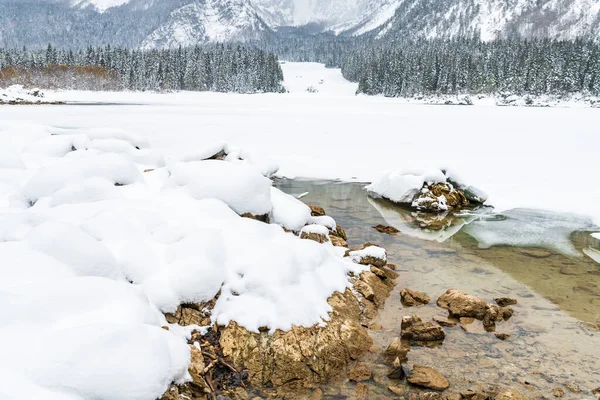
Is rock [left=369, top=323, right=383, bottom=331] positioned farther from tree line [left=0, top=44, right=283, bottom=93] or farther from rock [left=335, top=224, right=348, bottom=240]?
tree line [left=0, top=44, right=283, bottom=93]

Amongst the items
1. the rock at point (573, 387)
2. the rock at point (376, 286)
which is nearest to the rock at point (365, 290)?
the rock at point (376, 286)

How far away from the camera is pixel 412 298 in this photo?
8.04m

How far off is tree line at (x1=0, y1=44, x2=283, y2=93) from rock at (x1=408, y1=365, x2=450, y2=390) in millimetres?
110941

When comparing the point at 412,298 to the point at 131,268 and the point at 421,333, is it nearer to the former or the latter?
the point at 421,333

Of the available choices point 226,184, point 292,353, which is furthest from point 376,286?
point 226,184

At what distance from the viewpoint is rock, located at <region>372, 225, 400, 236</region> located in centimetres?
1230

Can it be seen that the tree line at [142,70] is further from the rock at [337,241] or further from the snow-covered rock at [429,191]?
the rock at [337,241]

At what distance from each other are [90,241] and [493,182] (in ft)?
53.4

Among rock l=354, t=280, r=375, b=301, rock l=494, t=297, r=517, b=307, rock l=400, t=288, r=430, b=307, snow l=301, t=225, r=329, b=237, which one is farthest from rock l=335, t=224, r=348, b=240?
rock l=494, t=297, r=517, b=307

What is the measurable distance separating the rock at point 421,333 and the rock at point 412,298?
106 centimetres

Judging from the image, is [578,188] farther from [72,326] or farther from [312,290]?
[72,326]

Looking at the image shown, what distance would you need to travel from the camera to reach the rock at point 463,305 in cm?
748

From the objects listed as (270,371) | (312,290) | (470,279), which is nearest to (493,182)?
(470,279)

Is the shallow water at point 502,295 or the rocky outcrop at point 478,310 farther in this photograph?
the rocky outcrop at point 478,310
